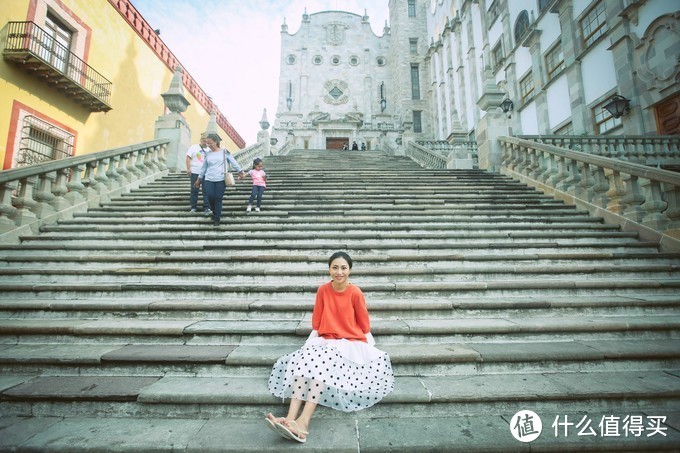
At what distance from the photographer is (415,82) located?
108 feet

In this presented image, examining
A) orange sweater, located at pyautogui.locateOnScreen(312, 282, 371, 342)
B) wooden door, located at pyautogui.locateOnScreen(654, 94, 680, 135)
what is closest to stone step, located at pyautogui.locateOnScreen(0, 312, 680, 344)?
orange sweater, located at pyautogui.locateOnScreen(312, 282, 371, 342)

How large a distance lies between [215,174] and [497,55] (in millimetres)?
20636

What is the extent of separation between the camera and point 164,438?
7.04ft

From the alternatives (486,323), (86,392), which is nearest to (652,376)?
(486,323)

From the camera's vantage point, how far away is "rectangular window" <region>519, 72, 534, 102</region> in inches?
648

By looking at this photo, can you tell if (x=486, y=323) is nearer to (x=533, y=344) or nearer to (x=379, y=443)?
(x=533, y=344)

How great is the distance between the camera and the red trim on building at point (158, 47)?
13.6 metres

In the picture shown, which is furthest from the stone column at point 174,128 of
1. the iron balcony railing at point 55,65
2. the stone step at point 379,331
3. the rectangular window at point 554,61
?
the rectangular window at point 554,61

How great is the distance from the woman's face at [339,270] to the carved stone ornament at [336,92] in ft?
109

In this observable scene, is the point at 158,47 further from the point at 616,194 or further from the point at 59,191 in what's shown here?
the point at 616,194

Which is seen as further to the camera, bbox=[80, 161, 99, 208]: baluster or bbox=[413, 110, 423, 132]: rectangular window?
bbox=[413, 110, 423, 132]: rectangular window

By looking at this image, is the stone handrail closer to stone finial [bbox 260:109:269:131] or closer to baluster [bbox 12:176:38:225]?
stone finial [bbox 260:109:269:131]

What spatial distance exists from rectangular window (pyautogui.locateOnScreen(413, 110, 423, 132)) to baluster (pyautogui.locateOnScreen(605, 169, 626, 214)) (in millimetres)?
26961

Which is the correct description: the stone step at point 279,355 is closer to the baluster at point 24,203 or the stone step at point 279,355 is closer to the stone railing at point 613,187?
the stone railing at point 613,187
